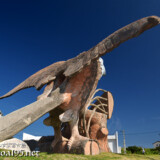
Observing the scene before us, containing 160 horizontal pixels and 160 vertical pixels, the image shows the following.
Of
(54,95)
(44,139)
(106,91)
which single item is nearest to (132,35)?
(54,95)

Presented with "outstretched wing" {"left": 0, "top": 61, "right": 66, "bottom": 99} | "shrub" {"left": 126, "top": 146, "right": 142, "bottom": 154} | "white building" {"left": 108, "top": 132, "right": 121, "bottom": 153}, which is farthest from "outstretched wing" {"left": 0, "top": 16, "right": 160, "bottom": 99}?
"white building" {"left": 108, "top": 132, "right": 121, "bottom": 153}

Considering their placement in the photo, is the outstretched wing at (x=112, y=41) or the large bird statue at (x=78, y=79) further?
the large bird statue at (x=78, y=79)

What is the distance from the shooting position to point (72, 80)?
987 centimetres

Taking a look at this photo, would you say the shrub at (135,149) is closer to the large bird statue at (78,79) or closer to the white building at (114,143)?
the white building at (114,143)

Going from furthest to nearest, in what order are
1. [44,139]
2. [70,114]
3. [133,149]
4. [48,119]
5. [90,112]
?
[133,149]
[44,139]
[90,112]
[48,119]
[70,114]

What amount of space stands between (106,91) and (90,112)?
10.5 ft

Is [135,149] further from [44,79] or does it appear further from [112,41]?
[112,41]

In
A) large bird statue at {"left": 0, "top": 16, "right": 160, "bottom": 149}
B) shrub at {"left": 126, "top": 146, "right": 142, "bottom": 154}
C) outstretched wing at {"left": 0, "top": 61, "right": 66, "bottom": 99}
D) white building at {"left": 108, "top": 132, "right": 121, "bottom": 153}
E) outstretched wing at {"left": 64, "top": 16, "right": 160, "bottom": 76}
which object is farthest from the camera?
white building at {"left": 108, "top": 132, "right": 121, "bottom": 153}

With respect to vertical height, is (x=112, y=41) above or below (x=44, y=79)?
above

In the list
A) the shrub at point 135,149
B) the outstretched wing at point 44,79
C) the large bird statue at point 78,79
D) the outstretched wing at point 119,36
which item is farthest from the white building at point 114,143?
the outstretched wing at point 119,36

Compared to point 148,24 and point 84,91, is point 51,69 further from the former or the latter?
point 148,24

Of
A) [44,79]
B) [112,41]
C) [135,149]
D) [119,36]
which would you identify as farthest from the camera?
[135,149]

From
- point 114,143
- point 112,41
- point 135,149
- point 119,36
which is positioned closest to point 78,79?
point 112,41

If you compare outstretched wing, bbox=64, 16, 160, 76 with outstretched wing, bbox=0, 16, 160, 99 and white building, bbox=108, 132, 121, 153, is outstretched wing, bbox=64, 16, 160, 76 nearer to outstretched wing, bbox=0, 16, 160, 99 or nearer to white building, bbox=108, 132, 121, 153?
outstretched wing, bbox=0, 16, 160, 99
